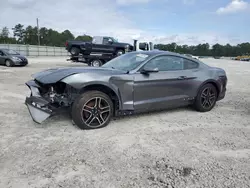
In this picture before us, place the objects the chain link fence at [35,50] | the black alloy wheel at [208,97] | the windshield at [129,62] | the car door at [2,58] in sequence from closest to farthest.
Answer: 1. the windshield at [129,62]
2. the black alloy wheel at [208,97]
3. the car door at [2,58]
4. the chain link fence at [35,50]

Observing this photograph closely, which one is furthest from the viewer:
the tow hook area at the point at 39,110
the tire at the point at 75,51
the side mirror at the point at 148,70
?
the tire at the point at 75,51

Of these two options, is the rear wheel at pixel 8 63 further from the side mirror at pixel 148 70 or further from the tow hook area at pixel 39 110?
the side mirror at pixel 148 70

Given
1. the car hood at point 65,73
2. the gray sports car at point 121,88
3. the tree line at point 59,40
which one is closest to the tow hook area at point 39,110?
the gray sports car at point 121,88

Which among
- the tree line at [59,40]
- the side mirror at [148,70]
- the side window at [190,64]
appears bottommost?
the side mirror at [148,70]

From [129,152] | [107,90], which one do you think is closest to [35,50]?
[107,90]

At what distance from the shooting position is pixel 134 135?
354 cm

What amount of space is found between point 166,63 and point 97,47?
11.0 metres

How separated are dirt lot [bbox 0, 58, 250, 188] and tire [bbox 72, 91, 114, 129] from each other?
157mm

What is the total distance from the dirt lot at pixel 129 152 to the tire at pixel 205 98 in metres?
0.42

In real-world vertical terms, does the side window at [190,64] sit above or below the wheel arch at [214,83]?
above

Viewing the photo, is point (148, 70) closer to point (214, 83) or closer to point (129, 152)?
point (129, 152)

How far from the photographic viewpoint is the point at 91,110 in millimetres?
3658

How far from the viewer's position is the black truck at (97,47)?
1479 centimetres

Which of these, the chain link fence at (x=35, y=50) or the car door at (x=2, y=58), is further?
the chain link fence at (x=35, y=50)
